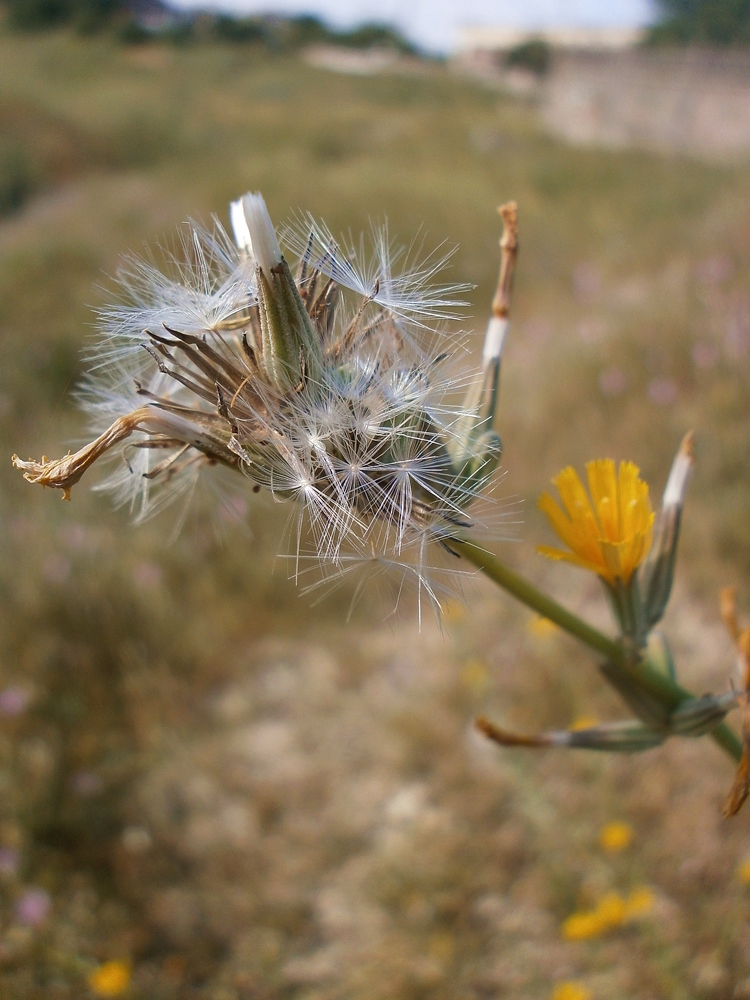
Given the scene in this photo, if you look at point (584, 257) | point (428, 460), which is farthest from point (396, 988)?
point (584, 257)

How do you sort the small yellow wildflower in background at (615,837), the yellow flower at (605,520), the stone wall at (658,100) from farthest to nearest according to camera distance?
the stone wall at (658,100) < the small yellow wildflower in background at (615,837) < the yellow flower at (605,520)

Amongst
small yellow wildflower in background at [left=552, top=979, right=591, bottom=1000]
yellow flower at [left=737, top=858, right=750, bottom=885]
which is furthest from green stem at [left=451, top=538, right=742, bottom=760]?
small yellow wildflower in background at [left=552, top=979, right=591, bottom=1000]

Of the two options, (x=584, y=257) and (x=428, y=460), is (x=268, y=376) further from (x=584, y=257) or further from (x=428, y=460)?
(x=584, y=257)

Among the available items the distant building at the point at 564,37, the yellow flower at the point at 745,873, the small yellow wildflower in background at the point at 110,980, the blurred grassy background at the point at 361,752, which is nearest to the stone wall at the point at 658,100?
the distant building at the point at 564,37

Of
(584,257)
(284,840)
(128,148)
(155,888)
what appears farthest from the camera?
(128,148)

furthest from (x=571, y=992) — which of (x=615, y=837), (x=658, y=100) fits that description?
(x=658, y=100)

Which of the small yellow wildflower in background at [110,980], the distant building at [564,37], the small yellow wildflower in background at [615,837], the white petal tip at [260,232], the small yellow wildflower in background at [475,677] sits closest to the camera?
the white petal tip at [260,232]

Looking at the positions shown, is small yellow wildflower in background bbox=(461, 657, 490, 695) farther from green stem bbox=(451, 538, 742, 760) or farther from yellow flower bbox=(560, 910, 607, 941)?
green stem bbox=(451, 538, 742, 760)

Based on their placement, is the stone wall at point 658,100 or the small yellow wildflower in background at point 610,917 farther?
the stone wall at point 658,100

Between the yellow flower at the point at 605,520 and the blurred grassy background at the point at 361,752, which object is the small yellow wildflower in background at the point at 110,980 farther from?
the yellow flower at the point at 605,520
